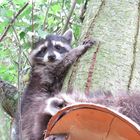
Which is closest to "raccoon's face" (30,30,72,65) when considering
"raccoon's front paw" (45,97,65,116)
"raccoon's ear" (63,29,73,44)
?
"raccoon's ear" (63,29,73,44)

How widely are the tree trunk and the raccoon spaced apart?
0.27 ft

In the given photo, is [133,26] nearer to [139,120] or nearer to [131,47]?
[131,47]

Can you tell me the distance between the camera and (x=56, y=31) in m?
4.61

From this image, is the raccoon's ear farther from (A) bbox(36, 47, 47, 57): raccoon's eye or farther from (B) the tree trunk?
(B) the tree trunk

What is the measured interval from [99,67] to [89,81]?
0.09m

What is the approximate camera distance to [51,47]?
14.4ft

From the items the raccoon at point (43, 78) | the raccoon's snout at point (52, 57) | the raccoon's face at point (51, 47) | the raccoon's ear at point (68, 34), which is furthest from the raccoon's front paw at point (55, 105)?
the raccoon's ear at point (68, 34)

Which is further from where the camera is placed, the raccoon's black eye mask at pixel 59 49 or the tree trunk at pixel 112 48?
the raccoon's black eye mask at pixel 59 49

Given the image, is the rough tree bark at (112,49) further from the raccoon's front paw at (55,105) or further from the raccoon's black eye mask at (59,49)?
the raccoon's black eye mask at (59,49)

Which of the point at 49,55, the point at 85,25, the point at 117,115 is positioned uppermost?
the point at 85,25

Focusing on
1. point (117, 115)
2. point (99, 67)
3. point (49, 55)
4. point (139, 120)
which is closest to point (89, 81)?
point (99, 67)

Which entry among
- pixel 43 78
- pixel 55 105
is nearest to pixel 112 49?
pixel 55 105

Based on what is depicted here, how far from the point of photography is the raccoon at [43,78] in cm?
193

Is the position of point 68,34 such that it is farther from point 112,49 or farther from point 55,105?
point 55,105
